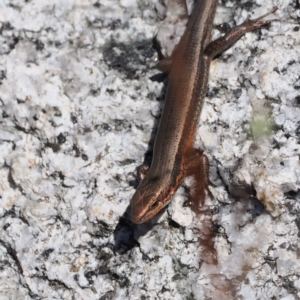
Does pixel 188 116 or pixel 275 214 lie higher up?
pixel 188 116

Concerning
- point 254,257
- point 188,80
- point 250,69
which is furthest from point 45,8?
point 254,257

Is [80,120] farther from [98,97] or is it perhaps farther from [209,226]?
[209,226]

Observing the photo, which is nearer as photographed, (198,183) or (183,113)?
(198,183)

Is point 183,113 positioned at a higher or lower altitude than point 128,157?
higher

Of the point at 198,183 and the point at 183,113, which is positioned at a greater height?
the point at 183,113

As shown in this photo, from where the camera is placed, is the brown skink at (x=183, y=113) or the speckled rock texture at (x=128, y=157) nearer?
the speckled rock texture at (x=128, y=157)

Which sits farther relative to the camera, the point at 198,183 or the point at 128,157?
the point at 128,157
